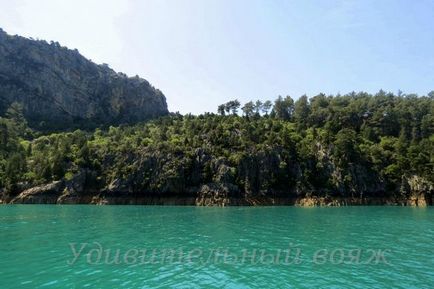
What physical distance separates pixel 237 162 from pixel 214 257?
85.3 metres

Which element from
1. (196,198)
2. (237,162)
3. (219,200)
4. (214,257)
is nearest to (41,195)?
(196,198)

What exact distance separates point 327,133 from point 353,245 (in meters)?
98.6

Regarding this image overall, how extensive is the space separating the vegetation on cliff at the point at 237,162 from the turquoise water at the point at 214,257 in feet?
209

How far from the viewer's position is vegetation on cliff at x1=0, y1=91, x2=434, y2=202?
365ft

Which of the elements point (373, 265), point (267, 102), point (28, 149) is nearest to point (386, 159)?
point (267, 102)

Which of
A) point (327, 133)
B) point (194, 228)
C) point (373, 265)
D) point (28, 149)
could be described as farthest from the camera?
point (28, 149)

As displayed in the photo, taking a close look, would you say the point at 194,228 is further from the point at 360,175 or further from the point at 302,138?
Result: the point at 302,138

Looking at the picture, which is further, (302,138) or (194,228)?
(302,138)

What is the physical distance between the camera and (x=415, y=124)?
147375 mm

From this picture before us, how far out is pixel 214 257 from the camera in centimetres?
3023

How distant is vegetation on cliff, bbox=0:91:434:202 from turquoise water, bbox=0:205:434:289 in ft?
209

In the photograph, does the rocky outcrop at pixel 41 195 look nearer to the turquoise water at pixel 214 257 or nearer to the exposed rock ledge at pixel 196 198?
the exposed rock ledge at pixel 196 198

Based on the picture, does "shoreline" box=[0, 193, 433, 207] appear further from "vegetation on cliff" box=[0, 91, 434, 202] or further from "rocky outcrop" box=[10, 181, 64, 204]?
"vegetation on cliff" box=[0, 91, 434, 202]

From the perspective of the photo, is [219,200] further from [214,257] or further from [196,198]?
[214,257]
